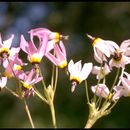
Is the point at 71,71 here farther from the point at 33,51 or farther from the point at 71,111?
the point at 71,111

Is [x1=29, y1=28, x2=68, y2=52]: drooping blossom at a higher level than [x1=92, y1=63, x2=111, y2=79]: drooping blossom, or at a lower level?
higher

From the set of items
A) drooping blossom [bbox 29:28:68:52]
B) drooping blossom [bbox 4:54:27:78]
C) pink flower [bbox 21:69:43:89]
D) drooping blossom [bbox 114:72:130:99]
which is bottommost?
drooping blossom [bbox 114:72:130:99]

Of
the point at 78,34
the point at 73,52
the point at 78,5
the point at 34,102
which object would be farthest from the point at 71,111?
the point at 78,5

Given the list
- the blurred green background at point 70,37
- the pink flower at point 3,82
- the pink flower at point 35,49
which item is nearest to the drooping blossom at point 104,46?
the pink flower at point 35,49

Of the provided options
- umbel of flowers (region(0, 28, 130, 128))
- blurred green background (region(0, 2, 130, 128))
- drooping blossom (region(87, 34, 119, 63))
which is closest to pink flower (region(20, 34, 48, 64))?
umbel of flowers (region(0, 28, 130, 128))

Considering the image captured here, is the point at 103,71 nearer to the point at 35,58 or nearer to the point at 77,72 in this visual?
the point at 77,72

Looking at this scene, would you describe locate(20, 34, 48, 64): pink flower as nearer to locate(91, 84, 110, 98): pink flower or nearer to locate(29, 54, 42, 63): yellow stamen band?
locate(29, 54, 42, 63): yellow stamen band

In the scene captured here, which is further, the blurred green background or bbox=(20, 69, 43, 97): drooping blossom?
the blurred green background
